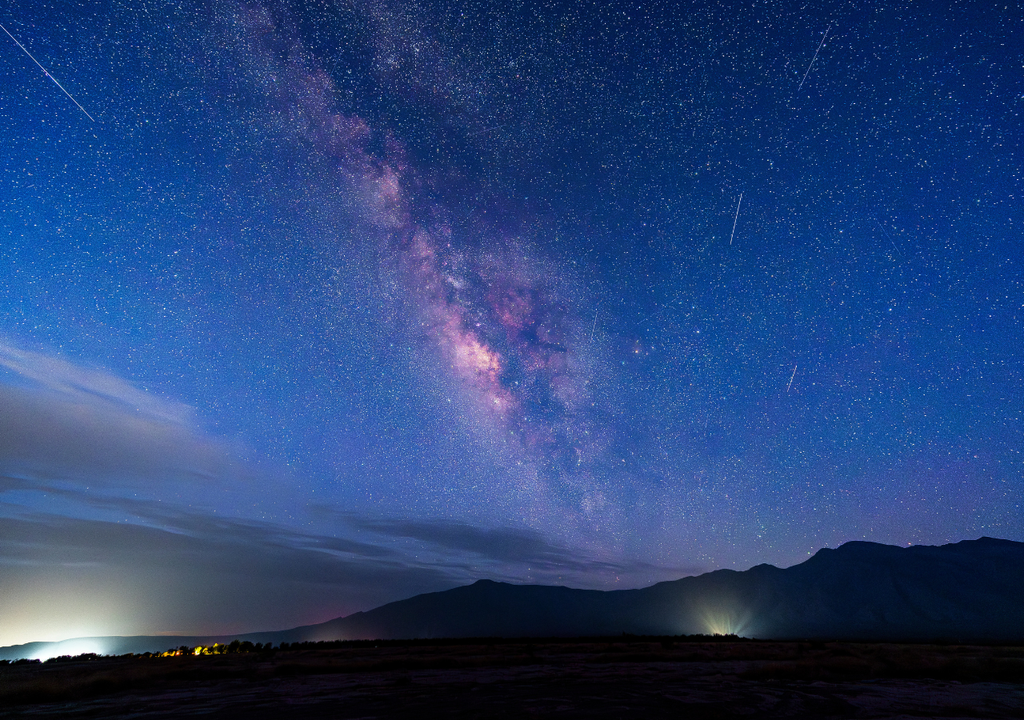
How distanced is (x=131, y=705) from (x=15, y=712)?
384 cm

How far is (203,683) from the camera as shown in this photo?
2658 centimetres

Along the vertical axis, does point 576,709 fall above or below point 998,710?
below

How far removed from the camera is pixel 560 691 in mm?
20344

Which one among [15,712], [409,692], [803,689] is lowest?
[15,712]

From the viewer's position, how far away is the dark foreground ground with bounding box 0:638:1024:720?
1596 cm

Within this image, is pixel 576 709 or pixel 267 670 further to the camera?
pixel 267 670

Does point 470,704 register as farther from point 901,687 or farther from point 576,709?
point 901,687

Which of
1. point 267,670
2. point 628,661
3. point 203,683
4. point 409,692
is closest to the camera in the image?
point 409,692

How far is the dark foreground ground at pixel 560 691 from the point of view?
628 inches

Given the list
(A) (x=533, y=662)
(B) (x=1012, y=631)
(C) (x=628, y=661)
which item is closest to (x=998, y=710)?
(C) (x=628, y=661)

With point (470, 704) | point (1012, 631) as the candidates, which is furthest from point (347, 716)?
point (1012, 631)

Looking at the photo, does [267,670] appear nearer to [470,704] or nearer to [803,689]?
[470,704]

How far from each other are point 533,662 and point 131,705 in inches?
916

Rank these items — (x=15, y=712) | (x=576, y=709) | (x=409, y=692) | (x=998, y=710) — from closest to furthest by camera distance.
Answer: (x=998, y=710) → (x=576, y=709) → (x=15, y=712) → (x=409, y=692)
